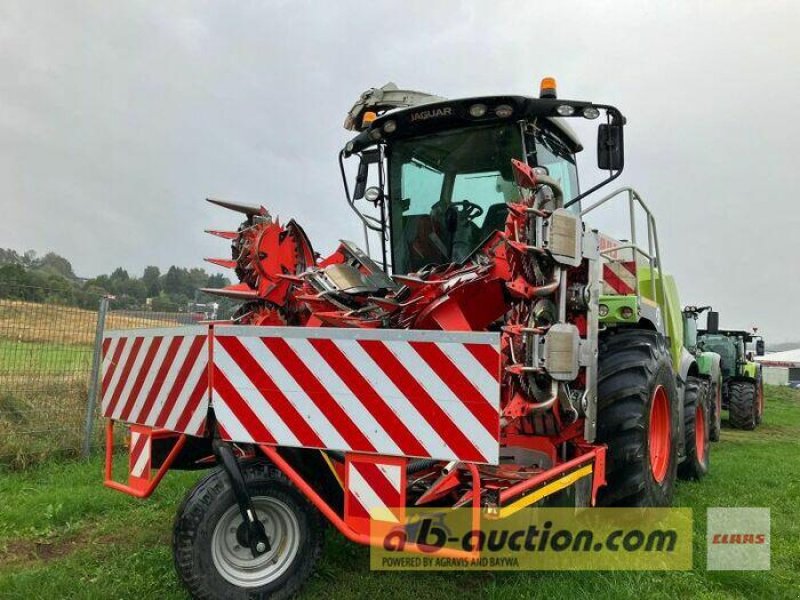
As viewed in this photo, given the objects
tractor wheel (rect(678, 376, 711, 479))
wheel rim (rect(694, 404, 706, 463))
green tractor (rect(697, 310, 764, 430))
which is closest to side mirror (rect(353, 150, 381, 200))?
tractor wheel (rect(678, 376, 711, 479))

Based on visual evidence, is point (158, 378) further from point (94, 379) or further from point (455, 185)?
point (94, 379)

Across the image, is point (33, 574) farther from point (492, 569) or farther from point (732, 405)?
point (732, 405)

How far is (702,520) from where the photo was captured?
4.59 meters

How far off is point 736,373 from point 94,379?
13.7 meters

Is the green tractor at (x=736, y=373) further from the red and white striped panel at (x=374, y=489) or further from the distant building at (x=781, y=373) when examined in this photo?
the distant building at (x=781, y=373)

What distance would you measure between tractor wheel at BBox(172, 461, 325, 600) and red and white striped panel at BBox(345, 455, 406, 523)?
0.33 metres

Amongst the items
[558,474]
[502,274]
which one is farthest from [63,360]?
[558,474]

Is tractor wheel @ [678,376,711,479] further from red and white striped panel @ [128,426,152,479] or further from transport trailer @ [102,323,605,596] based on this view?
red and white striped panel @ [128,426,152,479]

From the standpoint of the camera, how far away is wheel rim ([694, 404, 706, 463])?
640cm

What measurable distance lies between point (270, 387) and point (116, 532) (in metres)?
2.10

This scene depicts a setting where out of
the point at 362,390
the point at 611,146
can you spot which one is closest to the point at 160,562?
the point at 362,390

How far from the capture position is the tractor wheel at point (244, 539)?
2746mm

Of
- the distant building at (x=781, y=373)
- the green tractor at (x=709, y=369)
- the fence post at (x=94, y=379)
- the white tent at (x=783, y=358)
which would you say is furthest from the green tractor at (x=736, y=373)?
the white tent at (x=783, y=358)

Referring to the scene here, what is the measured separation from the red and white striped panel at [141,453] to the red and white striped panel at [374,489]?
4.36ft
